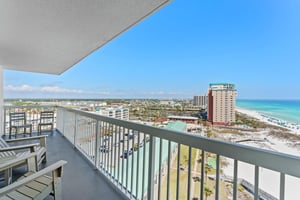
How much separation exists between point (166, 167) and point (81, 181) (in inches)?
69.1

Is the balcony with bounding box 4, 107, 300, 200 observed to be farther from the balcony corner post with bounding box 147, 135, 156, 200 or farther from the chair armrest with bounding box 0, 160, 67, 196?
the chair armrest with bounding box 0, 160, 67, 196

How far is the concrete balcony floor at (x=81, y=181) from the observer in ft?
8.17

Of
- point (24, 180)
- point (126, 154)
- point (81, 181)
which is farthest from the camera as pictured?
point (81, 181)

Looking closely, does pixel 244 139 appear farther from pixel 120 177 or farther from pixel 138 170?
pixel 120 177

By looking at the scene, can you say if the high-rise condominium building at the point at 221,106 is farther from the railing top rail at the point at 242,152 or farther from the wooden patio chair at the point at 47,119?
the wooden patio chair at the point at 47,119

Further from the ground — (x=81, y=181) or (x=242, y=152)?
(x=242, y=152)

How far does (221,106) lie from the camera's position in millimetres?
2053

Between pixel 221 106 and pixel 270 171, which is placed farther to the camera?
pixel 221 106

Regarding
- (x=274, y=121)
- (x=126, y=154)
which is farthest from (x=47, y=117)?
(x=274, y=121)

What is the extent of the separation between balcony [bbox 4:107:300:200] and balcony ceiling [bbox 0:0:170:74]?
1.40m

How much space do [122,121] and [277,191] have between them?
1.86 meters

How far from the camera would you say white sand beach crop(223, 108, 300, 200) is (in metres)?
0.96

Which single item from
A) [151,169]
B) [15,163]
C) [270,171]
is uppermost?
[270,171]

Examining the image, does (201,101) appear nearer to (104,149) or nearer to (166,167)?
(166,167)
